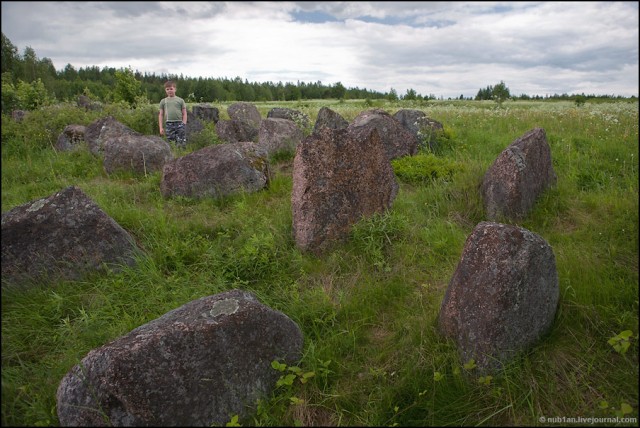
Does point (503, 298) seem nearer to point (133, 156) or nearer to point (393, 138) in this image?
point (393, 138)

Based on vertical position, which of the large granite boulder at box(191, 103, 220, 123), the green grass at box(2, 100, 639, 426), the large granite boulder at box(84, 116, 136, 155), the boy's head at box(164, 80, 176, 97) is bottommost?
the green grass at box(2, 100, 639, 426)

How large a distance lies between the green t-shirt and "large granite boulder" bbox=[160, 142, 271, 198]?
15.7 ft

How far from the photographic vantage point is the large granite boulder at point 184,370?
9.19 feet

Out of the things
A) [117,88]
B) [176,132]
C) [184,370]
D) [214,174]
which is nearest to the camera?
[184,370]

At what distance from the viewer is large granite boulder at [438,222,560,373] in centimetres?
337

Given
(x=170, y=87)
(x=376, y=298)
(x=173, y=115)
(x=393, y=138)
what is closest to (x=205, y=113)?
(x=173, y=115)

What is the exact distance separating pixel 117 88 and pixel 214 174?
18.4m

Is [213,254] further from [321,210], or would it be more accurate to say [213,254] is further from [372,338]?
[372,338]

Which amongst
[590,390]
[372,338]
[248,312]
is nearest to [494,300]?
[590,390]

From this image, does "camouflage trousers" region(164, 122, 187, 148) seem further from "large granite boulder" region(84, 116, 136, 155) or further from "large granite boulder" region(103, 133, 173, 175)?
"large granite boulder" region(103, 133, 173, 175)

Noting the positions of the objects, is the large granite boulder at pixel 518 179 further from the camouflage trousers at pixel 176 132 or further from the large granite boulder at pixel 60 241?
the camouflage trousers at pixel 176 132

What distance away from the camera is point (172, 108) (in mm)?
12266

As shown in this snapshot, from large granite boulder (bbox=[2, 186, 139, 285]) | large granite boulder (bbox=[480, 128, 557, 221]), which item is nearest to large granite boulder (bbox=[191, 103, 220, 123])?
large granite boulder (bbox=[2, 186, 139, 285])

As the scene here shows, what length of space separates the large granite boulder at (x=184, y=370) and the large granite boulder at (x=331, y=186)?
7.74ft
